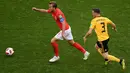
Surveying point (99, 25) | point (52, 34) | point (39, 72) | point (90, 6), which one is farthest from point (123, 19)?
A: point (39, 72)

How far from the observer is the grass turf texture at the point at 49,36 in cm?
1047

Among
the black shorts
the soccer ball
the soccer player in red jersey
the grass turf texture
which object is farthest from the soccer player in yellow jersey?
the soccer ball

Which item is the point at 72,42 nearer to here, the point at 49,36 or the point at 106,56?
the point at 106,56

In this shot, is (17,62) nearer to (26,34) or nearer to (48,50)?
(48,50)

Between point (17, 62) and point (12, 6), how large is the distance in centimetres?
506

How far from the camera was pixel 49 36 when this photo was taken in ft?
41.1

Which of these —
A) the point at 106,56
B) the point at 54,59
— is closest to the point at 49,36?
the point at 54,59

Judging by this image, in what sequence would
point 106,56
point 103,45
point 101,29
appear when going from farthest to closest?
1. point 106,56
2. point 103,45
3. point 101,29

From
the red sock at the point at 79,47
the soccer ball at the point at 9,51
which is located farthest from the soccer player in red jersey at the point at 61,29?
the soccer ball at the point at 9,51

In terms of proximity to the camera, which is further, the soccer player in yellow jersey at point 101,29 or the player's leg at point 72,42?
the player's leg at point 72,42

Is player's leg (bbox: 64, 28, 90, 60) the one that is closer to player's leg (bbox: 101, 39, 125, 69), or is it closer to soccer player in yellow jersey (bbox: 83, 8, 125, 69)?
soccer player in yellow jersey (bbox: 83, 8, 125, 69)

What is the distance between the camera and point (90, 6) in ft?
48.6

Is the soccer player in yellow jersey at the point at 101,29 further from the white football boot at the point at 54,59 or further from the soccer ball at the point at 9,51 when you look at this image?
the soccer ball at the point at 9,51

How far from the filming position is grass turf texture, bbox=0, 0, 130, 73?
1047 cm
